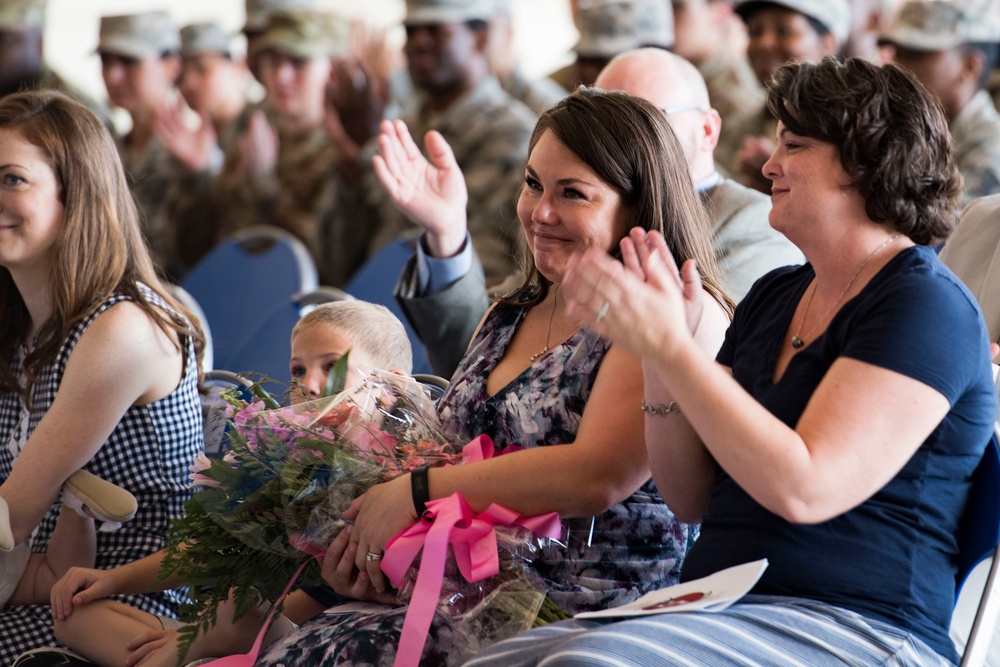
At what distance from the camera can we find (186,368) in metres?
2.38

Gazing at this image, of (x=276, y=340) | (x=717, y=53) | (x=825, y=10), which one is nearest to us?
(x=276, y=340)

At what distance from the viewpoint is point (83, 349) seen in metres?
2.26

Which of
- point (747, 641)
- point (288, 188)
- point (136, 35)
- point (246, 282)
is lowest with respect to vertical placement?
point (288, 188)

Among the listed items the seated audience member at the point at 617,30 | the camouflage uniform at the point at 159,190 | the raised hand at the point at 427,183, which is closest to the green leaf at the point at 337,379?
the raised hand at the point at 427,183

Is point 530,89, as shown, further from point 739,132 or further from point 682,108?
point 682,108

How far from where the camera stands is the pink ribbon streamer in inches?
66.2

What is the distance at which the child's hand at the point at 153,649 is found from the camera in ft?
6.39

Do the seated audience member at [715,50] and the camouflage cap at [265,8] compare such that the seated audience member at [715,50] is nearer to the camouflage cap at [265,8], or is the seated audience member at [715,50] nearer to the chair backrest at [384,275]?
the chair backrest at [384,275]

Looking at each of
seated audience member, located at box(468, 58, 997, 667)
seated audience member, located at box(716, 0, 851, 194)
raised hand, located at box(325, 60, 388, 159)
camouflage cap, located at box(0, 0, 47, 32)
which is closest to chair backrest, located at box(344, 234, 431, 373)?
seated audience member, located at box(716, 0, 851, 194)

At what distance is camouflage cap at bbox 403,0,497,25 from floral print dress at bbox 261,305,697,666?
164 inches

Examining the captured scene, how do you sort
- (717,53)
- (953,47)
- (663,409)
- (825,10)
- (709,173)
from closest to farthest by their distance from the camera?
(663,409) → (709,173) → (953,47) → (825,10) → (717,53)

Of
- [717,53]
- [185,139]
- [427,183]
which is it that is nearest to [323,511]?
[427,183]

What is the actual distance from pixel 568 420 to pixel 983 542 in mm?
620

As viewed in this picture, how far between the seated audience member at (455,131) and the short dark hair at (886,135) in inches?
125
